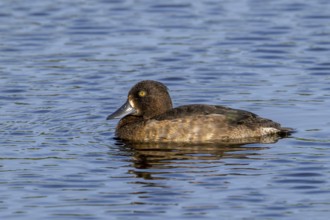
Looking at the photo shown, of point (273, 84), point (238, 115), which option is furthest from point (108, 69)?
point (238, 115)

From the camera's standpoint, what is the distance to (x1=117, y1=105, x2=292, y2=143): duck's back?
1341 cm

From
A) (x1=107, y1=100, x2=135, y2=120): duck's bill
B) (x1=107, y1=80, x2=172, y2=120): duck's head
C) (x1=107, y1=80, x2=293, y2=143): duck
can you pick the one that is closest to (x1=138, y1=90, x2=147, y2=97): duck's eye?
(x1=107, y1=80, x2=172, y2=120): duck's head

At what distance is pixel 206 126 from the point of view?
13.4m

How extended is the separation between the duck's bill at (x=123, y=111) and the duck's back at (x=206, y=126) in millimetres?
664

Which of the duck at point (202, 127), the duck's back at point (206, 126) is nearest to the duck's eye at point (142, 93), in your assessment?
the duck at point (202, 127)

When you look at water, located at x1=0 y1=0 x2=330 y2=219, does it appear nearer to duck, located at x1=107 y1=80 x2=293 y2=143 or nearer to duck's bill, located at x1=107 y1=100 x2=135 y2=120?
duck's bill, located at x1=107 y1=100 x2=135 y2=120

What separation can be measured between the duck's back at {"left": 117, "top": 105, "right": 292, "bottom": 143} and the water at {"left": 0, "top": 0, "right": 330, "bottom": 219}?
0.35 m

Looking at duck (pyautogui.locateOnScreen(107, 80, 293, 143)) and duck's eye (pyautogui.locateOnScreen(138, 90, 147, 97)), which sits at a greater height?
duck's eye (pyautogui.locateOnScreen(138, 90, 147, 97))

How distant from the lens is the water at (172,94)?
10703mm

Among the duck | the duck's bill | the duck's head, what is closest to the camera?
the duck

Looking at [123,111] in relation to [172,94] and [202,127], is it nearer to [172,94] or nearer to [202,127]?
[202,127]

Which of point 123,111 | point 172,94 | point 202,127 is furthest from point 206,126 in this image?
point 172,94

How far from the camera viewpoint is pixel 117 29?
20469 millimetres

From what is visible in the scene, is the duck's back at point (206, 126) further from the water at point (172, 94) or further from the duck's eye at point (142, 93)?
the duck's eye at point (142, 93)
